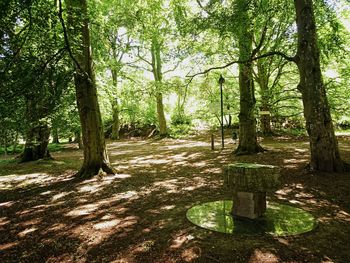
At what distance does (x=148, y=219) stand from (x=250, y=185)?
1885mm

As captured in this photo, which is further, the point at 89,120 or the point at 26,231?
the point at 89,120

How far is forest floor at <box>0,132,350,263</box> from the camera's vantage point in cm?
366

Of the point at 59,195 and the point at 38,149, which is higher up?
the point at 38,149

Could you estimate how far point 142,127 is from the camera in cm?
2972

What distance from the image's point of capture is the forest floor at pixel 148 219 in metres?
3.66

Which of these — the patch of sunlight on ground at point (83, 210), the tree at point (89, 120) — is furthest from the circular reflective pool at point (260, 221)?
the tree at point (89, 120)

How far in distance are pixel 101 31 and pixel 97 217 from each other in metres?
8.28

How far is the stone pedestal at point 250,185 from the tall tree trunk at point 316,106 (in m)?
3.85

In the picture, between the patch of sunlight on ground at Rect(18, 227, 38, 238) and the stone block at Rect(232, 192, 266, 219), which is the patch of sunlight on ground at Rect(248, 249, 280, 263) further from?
the patch of sunlight on ground at Rect(18, 227, 38, 238)

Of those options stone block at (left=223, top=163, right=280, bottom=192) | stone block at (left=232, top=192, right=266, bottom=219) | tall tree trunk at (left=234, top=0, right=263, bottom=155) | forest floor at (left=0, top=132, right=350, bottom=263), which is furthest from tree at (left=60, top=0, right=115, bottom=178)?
tall tree trunk at (left=234, top=0, right=263, bottom=155)

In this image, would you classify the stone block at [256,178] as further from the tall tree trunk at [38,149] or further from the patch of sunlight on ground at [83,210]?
the tall tree trunk at [38,149]

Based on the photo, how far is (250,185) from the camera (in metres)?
4.55

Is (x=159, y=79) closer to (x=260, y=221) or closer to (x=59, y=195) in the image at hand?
(x=59, y=195)

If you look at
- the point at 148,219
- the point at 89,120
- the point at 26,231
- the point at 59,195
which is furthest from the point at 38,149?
the point at 148,219
